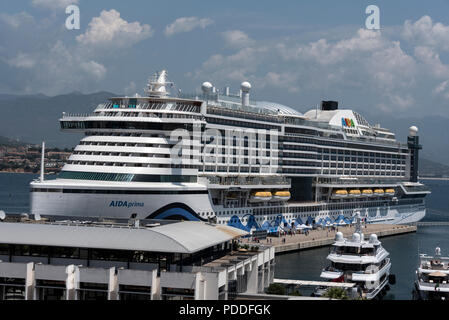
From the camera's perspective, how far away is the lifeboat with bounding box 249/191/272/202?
6330 centimetres

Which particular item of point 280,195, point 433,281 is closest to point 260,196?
point 280,195

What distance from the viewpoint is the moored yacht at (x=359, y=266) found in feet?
139

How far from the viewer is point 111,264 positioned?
31062 mm

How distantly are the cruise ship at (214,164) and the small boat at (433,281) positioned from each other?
17682 millimetres

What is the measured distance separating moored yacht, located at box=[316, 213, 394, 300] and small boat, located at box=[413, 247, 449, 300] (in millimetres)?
2576

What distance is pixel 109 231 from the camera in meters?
31.5

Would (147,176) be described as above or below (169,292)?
above

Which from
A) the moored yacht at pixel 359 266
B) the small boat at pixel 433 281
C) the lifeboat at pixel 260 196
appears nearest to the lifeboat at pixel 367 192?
the lifeboat at pixel 260 196

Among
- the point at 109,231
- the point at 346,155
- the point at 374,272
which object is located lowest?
the point at 374,272

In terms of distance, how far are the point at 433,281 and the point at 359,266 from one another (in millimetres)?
4726

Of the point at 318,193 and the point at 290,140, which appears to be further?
the point at 318,193
